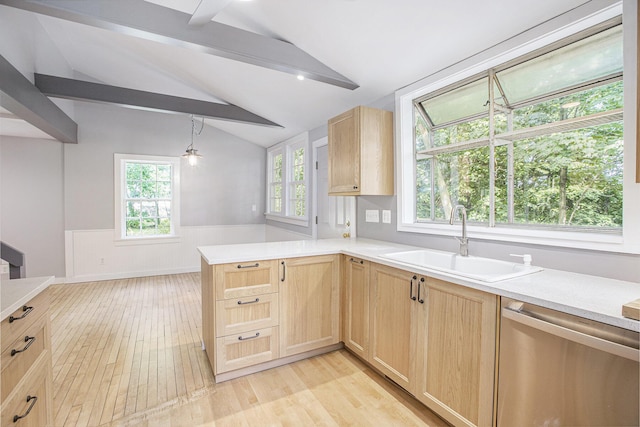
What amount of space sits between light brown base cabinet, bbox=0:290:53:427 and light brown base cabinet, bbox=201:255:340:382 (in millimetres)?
864

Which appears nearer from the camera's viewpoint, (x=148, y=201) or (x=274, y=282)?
(x=274, y=282)

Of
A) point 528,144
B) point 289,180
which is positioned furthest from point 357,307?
point 289,180

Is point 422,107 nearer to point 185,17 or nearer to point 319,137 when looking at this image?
point 319,137

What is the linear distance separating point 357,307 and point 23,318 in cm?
193

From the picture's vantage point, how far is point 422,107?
106 inches

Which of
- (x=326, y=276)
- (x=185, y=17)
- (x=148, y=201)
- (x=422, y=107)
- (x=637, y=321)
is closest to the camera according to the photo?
(x=637, y=321)

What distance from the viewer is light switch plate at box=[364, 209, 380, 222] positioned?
301cm

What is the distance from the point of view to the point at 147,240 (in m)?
5.25

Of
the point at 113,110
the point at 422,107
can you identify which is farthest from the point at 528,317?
the point at 113,110

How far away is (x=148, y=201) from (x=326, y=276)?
4326 mm

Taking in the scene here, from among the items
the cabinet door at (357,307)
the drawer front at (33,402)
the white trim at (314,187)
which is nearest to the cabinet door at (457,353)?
the cabinet door at (357,307)

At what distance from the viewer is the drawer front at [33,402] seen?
3.60 feet

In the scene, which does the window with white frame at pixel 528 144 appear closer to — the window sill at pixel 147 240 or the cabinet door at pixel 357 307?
the cabinet door at pixel 357 307

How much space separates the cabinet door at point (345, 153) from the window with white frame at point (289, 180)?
1543mm
